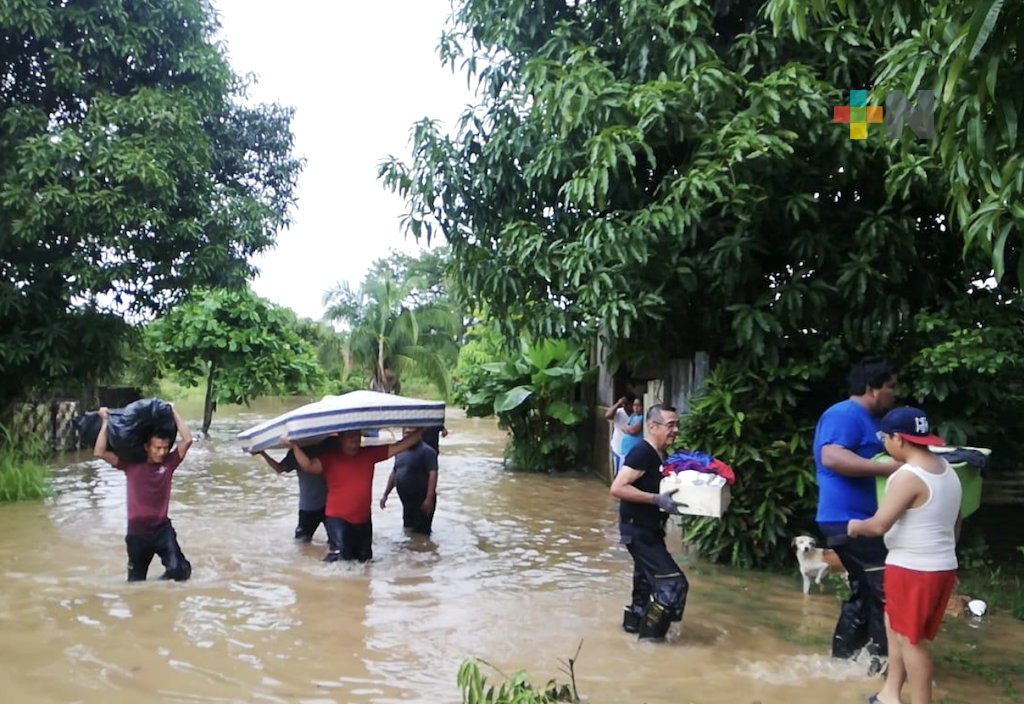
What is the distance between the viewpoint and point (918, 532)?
4.64 meters

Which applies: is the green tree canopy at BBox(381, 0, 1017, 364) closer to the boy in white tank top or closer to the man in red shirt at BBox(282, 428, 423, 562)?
the man in red shirt at BBox(282, 428, 423, 562)

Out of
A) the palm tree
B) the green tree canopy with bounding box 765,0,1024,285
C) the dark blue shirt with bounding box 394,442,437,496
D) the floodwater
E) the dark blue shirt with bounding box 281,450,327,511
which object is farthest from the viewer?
the palm tree

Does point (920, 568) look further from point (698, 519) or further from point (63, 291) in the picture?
point (63, 291)

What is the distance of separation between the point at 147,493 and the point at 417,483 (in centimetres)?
329

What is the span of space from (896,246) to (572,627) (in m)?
4.16

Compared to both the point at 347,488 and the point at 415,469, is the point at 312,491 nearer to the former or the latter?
the point at 415,469

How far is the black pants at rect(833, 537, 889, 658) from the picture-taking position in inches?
215

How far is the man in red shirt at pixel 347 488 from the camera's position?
8.48m

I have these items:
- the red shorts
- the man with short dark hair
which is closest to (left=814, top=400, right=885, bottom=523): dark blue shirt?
the red shorts

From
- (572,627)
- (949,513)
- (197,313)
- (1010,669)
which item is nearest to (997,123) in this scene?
(949,513)

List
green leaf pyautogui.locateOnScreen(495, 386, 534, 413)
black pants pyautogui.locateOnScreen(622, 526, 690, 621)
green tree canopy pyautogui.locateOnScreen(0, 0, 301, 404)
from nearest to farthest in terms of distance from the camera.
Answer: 1. black pants pyautogui.locateOnScreen(622, 526, 690, 621)
2. green tree canopy pyautogui.locateOnScreen(0, 0, 301, 404)
3. green leaf pyautogui.locateOnScreen(495, 386, 534, 413)

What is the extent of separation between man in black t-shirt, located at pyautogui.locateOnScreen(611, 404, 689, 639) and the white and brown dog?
1749 millimetres

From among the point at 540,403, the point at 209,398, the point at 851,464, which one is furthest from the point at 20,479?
the point at 851,464

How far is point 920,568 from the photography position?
4.64 m
